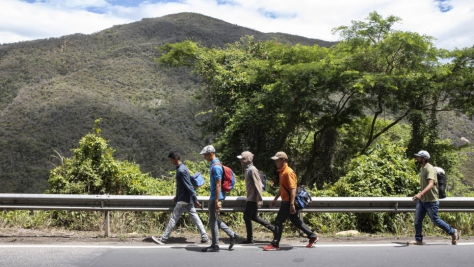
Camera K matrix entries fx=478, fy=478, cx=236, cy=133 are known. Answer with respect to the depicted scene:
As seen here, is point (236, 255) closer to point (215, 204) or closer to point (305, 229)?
point (215, 204)

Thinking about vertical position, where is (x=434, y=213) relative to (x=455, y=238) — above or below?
above

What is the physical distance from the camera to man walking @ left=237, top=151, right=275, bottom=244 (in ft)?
26.5

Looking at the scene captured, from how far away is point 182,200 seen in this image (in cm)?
812

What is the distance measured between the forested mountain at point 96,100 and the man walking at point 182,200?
18397 mm

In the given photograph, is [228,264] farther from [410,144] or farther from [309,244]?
[410,144]

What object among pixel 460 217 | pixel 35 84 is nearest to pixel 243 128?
pixel 460 217

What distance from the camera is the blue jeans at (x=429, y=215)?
8094mm

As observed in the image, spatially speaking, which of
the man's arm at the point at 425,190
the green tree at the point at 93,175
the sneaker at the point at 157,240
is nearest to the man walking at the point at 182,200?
the sneaker at the point at 157,240

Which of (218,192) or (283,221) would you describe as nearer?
(218,192)

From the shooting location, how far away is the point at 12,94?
216 ft

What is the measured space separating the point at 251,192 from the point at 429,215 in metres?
3.10

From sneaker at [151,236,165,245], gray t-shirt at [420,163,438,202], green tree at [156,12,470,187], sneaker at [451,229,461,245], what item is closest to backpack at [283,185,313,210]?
gray t-shirt at [420,163,438,202]

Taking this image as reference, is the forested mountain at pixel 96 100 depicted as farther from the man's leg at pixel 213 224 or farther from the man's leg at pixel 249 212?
the man's leg at pixel 213 224

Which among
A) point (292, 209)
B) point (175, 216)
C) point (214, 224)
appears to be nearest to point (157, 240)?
point (175, 216)
